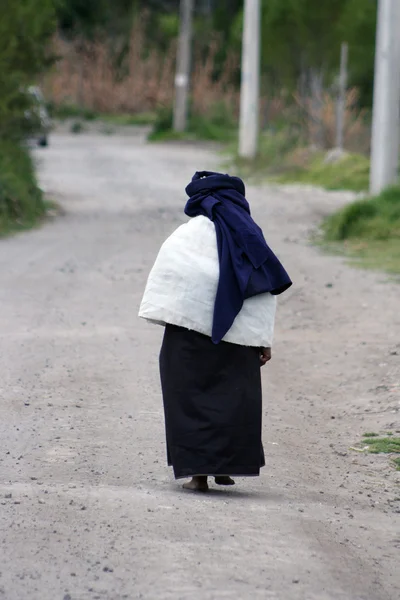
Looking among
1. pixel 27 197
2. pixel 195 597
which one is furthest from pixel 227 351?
pixel 27 197

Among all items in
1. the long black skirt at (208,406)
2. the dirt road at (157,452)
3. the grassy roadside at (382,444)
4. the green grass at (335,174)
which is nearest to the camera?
the dirt road at (157,452)

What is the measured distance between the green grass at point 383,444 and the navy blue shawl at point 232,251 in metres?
1.90

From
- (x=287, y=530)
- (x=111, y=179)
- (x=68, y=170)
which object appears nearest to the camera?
(x=287, y=530)

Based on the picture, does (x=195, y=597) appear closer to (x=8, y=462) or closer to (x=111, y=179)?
(x=8, y=462)

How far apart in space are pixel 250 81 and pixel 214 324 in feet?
85.2

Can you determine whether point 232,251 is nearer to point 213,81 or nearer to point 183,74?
point 183,74

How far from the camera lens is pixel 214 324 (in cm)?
633

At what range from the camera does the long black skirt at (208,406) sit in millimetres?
6488

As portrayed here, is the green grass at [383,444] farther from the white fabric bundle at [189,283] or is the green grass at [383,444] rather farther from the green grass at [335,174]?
the green grass at [335,174]

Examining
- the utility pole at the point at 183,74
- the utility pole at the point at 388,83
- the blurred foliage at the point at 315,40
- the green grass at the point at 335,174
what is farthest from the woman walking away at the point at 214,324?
the utility pole at the point at 183,74

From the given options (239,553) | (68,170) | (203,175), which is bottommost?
(68,170)

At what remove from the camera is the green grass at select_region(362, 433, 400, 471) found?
804cm

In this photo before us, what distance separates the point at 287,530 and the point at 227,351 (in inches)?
42.6

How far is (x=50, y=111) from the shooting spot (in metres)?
21.0
